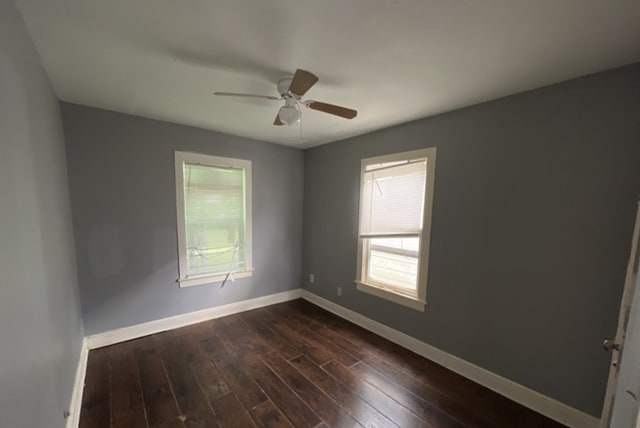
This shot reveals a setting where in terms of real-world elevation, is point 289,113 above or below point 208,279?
above

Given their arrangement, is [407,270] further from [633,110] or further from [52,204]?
[52,204]

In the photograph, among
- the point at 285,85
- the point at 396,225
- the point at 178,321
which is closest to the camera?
the point at 285,85

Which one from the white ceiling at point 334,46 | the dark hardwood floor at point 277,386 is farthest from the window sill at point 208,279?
the white ceiling at point 334,46

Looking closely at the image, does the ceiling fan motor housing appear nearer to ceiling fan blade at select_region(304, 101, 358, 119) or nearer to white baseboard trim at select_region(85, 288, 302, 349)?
ceiling fan blade at select_region(304, 101, 358, 119)

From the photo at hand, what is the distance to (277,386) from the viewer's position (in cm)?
209

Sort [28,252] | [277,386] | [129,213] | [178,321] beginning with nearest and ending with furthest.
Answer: [28,252] → [277,386] → [129,213] → [178,321]

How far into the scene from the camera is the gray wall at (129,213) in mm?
2434

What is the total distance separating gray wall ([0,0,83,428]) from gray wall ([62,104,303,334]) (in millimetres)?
734

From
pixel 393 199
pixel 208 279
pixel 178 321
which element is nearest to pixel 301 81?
pixel 393 199

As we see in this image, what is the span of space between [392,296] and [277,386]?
1472 mm

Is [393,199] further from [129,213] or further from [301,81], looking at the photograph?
[129,213]

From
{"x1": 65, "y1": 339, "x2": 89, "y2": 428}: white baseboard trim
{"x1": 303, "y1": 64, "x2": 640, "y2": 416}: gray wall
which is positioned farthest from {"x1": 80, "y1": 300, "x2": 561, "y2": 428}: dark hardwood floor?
{"x1": 303, "y1": 64, "x2": 640, "y2": 416}: gray wall

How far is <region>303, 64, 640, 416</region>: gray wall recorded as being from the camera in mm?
1595

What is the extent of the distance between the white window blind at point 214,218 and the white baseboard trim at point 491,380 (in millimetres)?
1879
